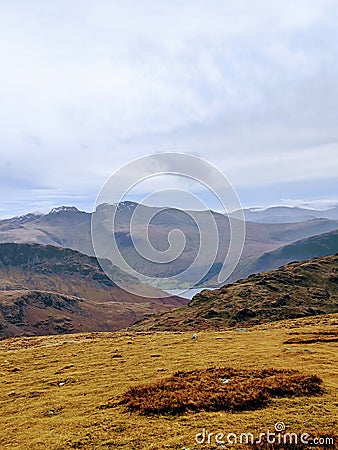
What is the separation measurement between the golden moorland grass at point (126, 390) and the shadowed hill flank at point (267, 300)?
6496cm

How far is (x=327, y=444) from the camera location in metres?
12.8

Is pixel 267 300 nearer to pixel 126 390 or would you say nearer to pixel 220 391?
pixel 126 390

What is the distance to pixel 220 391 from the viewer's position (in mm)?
18828

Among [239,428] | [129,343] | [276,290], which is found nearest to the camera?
[239,428]

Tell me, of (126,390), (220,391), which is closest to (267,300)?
(126,390)

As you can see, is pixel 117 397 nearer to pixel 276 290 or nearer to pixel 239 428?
pixel 239 428

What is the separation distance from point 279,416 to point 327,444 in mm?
2867

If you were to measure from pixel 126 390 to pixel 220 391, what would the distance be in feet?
20.3

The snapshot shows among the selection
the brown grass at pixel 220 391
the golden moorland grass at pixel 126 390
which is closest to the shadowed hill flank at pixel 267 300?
the golden moorland grass at pixel 126 390

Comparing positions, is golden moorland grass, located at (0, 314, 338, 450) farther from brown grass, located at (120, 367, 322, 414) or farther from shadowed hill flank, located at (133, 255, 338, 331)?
shadowed hill flank, located at (133, 255, 338, 331)

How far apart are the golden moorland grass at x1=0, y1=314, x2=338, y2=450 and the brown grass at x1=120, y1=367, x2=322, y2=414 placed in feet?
1.64

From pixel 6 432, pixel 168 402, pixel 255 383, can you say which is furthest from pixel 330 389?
pixel 6 432

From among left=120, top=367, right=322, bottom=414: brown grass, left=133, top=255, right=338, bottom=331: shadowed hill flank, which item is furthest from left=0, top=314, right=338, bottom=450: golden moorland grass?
left=133, top=255, right=338, bottom=331: shadowed hill flank

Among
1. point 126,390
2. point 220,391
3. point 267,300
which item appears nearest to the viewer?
point 220,391
